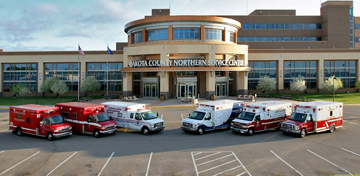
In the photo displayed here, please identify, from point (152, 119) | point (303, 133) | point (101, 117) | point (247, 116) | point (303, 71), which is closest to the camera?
point (303, 133)

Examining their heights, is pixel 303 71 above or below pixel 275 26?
below

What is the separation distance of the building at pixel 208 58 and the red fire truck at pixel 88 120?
76.1 feet

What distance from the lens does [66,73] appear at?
55.3m

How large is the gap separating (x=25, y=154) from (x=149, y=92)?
33437 mm

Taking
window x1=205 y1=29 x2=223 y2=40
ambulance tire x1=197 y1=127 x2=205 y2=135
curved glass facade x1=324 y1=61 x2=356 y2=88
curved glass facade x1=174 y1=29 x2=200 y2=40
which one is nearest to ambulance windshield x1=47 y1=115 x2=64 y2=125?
ambulance tire x1=197 y1=127 x2=205 y2=135

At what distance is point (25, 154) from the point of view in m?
14.6

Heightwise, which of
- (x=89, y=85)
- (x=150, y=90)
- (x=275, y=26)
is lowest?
(x=150, y=90)

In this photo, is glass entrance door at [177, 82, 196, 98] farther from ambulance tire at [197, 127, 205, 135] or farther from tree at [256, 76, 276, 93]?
ambulance tire at [197, 127, 205, 135]

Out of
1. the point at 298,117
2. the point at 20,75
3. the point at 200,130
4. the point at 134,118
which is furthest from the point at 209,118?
the point at 20,75

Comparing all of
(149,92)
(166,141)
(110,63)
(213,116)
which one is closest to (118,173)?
(166,141)

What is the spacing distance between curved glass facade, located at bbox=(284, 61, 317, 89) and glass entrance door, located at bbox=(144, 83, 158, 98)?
27.4m

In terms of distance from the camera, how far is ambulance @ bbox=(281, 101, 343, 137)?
1842 centimetres

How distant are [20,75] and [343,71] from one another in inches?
2663

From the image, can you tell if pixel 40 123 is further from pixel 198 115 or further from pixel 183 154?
pixel 198 115
